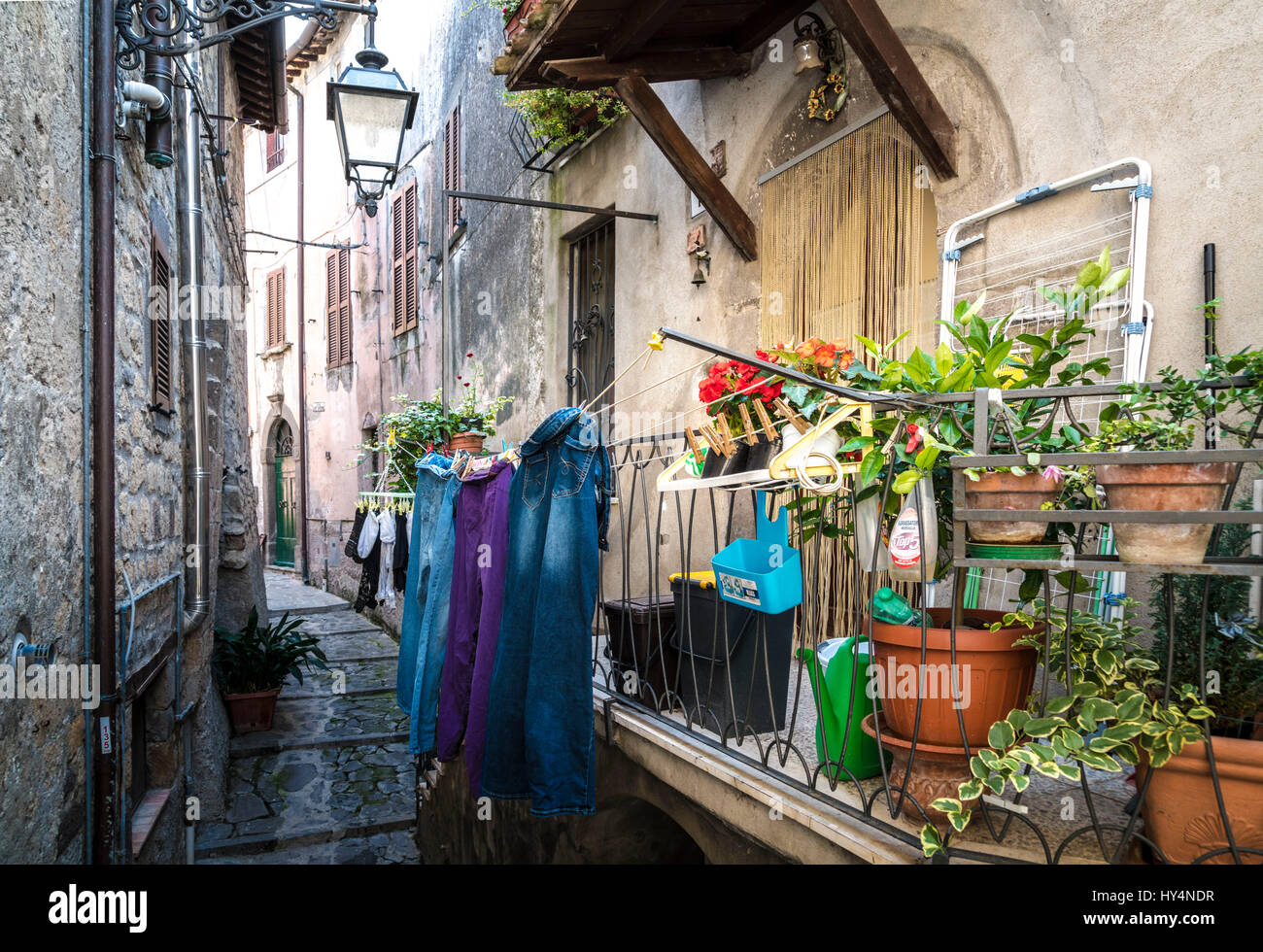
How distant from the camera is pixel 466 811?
16.6 ft

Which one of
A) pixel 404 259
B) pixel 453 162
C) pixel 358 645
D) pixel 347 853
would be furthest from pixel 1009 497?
pixel 404 259

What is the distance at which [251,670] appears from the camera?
724cm

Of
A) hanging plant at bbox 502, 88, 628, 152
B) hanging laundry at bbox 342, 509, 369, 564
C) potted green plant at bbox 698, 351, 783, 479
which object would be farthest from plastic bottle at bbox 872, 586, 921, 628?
hanging laundry at bbox 342, 509, 369, 564

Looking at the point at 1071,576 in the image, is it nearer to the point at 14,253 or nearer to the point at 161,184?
the point at 14,253

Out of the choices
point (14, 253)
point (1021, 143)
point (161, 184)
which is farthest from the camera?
point (161, 184)

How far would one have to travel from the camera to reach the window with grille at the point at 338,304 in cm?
1423

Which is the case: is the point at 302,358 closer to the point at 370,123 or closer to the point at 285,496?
the point at 285,496

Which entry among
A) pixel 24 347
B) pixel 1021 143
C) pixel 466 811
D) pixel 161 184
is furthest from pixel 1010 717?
pixel 161 184

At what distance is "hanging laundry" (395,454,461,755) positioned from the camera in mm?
3955

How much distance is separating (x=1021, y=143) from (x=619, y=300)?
3487mm

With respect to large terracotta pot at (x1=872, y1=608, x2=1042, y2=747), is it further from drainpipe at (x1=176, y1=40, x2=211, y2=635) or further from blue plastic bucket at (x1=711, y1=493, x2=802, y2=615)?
drainpipe at (x1=176, y1=40, x2=211, y2=635)

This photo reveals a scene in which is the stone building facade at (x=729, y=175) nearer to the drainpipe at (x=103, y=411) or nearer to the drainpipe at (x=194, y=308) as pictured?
the drainpipe at (x=194, y=308)

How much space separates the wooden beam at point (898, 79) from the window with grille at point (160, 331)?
128 inches
